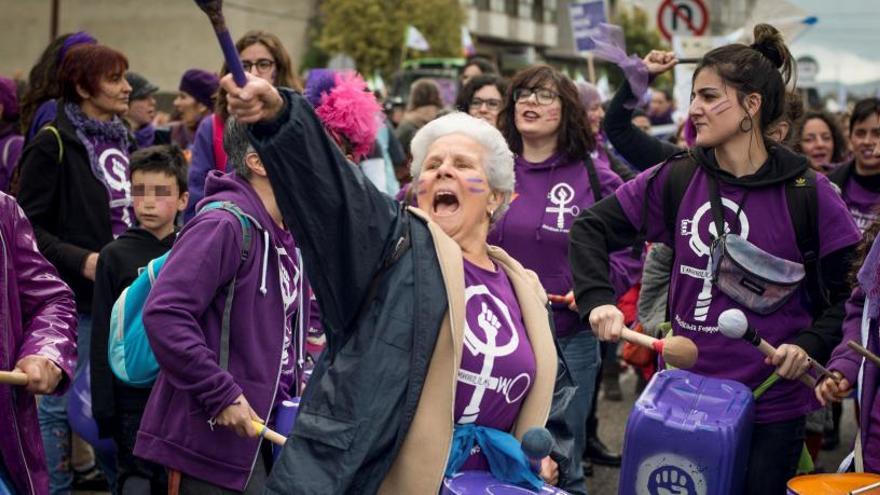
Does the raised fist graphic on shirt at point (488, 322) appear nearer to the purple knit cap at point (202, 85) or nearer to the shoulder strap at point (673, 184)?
the shoulder strap at point (673, 184)

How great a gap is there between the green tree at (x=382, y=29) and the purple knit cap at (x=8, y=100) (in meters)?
32.7

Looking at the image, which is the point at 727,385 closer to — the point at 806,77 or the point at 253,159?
the point at 253,159

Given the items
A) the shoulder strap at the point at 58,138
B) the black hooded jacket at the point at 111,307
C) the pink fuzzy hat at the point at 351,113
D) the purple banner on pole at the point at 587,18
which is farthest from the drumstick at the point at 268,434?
the purple banner on pole at the point at 587,18

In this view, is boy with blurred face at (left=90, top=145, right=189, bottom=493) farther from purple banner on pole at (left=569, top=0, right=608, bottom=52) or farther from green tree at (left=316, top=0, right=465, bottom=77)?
green tree at (left=316, top=0, right=465, bottom=77)

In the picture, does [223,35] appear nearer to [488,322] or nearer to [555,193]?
[488,322]

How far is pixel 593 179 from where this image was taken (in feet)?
19.7

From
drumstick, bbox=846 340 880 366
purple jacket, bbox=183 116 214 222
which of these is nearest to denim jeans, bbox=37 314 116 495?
purple jacket, bbox=183 116 214 222

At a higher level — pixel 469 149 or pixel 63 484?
pixel 469 149

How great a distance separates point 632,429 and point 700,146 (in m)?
1.14

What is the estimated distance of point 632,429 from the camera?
4.06 metres

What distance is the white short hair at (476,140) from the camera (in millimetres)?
3551

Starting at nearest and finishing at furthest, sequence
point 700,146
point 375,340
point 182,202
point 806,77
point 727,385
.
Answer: point 375,340, point 727,385, point 700,146, point 182,202, point 806,77

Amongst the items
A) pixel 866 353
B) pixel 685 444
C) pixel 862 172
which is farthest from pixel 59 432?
pixel 862 172

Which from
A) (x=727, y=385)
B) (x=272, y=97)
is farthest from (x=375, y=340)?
(x=727, y=385)
